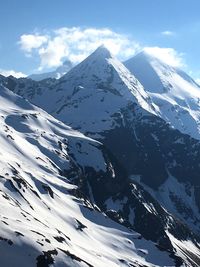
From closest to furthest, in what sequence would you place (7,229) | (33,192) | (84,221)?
1. (7,229)
2. (33,192)
3. (84,221)

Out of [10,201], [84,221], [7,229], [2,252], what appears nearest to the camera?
[2,252]

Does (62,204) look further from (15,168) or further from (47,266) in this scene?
(47,266)

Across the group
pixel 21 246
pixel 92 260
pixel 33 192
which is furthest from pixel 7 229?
pixel 33 192

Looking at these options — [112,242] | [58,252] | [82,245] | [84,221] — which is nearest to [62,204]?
[84,221]

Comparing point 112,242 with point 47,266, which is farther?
point 112,242

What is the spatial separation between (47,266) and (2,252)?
9677 millimetres

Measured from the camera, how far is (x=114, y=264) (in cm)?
15612

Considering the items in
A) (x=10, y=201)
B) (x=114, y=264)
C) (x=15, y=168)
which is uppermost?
(x=15, y=168)

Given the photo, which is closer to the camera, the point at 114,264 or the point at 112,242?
the point at 114,264

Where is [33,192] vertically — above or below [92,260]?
above

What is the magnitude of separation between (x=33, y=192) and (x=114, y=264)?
42.4 metres

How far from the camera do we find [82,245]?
529 feet

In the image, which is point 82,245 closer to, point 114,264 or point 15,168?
point 114,264

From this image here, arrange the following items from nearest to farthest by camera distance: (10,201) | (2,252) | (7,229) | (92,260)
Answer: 1. (2,252)
2. (7,229)
3. (92,260)
4. (10,201)
